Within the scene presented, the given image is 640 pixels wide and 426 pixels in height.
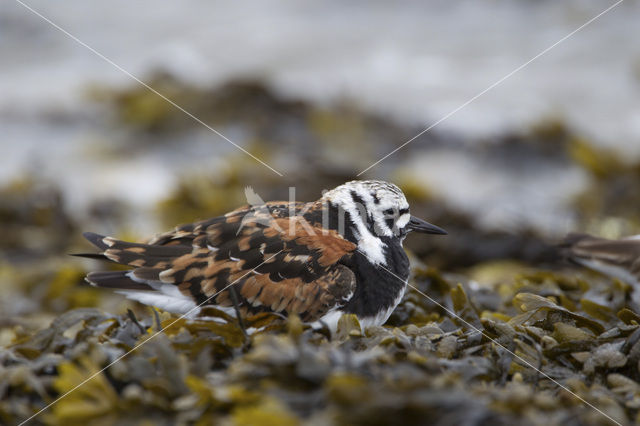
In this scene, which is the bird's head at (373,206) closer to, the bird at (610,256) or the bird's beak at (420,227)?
the bird's beak at (420,227)

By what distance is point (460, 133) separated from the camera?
203 inches

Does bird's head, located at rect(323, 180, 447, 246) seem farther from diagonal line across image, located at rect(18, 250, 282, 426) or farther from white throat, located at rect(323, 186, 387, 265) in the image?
diagonal line across image, located at rect(18, 250, 282, 426)

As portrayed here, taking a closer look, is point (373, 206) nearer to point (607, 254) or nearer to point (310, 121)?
point (607, 254)

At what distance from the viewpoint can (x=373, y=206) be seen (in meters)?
2.39

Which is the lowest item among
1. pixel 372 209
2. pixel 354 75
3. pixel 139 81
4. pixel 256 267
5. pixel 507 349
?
pixel 507 349

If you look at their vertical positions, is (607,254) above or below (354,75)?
below

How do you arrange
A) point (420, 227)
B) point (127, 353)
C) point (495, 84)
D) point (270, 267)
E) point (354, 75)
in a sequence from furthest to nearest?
point (354, 75)
point (495, 84)
point (420, 227)
point (270, 267)
point (127, 353)

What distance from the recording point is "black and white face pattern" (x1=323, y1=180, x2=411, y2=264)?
93.0 inches

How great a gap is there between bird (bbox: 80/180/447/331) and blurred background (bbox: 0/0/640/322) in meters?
1.00

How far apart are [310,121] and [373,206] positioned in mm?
3009

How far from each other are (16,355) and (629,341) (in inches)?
69.6

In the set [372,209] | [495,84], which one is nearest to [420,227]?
[372,209]

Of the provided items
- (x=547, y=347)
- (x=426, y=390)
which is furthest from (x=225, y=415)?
(x=547, y=347)

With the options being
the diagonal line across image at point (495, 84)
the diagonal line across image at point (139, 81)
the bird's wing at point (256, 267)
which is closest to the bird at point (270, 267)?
the bird's wing at point (256, 267)
